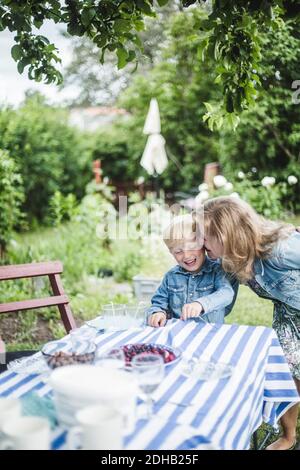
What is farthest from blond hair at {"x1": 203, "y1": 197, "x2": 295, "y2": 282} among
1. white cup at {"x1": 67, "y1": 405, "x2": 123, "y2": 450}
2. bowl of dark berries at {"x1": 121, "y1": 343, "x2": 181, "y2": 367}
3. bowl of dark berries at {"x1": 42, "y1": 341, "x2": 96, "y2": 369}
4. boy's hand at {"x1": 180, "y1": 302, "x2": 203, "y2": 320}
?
white cup at {"x1": 67, "y1": 405, "x2": 123, "y2": 450}

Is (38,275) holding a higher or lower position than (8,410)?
higher

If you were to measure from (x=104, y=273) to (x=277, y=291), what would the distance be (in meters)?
4.23

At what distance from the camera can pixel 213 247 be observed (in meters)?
2.75

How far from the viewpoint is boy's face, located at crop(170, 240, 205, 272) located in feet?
9.19

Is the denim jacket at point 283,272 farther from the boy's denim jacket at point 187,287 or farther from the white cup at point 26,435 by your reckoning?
the white cup at point 26,435

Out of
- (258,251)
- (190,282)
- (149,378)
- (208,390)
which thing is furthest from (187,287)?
(149,378)

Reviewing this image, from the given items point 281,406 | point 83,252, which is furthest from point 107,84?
point 281,406

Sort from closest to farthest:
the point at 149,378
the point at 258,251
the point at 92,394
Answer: the point at 92,394 < the point at 149,378 < the point at 258,251

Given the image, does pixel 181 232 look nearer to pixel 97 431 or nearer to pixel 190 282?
pixel 190 282

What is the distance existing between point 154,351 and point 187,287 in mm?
952

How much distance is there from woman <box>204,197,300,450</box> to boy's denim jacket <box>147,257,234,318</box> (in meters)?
0.12

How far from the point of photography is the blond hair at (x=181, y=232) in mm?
2787
